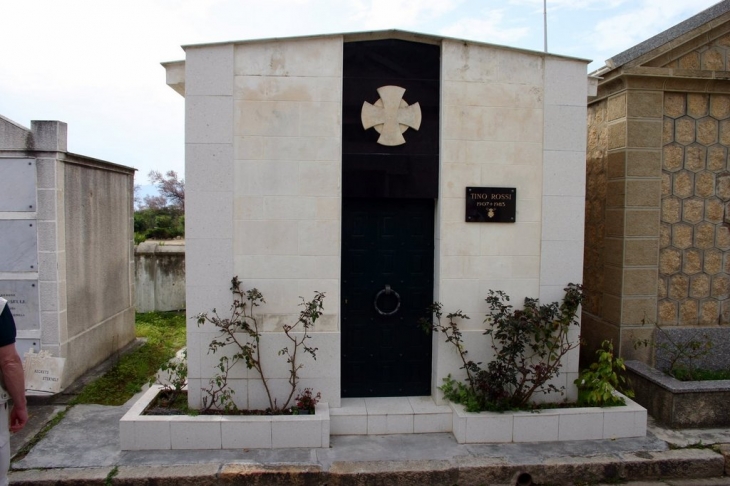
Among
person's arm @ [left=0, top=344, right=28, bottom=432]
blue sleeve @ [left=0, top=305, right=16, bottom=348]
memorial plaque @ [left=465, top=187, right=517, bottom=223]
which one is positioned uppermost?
memorial plaque @ [left=465, top=187, right=517, bottom=223]

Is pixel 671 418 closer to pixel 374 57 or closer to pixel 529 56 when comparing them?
pixel 529 56

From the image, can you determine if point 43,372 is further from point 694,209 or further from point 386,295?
point 694,209

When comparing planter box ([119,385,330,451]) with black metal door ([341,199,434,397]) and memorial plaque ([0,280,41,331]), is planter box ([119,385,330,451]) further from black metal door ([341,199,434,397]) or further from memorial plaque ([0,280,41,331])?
memorial plaque ([0,280,41,331])

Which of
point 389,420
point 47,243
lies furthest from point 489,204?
point 47,243

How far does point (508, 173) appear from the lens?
5688 millimetres

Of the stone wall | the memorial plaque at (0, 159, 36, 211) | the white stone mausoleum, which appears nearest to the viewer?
the white stone mausoleum

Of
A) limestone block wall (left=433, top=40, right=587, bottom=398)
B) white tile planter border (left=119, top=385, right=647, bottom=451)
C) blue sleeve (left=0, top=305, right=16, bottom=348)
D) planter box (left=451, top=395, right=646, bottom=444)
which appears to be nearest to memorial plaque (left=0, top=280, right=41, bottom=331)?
white tile planter border (left=119, top=385, right=647, bottom=451)

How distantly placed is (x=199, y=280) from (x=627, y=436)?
176 inches

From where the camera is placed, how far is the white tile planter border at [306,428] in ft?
16.6

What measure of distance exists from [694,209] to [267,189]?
4.91 metres

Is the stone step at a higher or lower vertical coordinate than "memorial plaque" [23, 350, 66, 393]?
lower

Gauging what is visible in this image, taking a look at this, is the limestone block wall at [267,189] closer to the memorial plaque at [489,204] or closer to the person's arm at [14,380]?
the memorial plaque at [489,204]

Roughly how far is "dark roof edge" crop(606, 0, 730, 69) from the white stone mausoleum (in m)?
1.30

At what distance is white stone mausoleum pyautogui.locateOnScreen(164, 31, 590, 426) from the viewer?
540 centimetres
